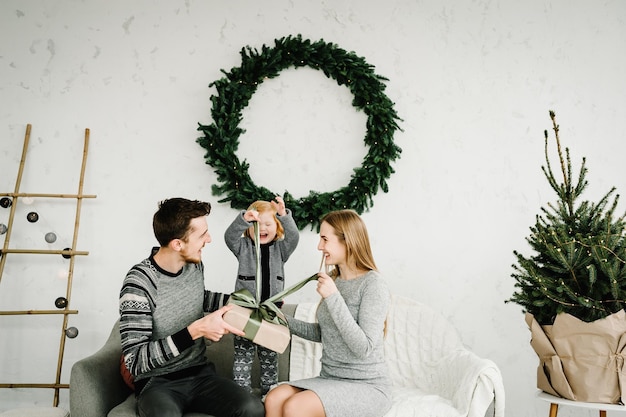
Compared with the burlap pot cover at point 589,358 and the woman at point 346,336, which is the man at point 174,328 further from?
the burlap pot cover at point 589,358

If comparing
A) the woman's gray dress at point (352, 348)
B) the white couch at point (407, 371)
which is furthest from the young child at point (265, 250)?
the woman's gray dress at point (352, 348)

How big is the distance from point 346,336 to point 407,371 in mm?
665

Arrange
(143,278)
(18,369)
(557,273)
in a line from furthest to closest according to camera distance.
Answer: (18,369)
(557,273)
(143,278)

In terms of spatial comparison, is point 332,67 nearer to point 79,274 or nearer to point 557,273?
point 557,273

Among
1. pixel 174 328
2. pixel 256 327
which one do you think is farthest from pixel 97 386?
pixel 256 327

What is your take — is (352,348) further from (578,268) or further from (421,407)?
(578,268)

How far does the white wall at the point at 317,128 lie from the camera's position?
3240 mm

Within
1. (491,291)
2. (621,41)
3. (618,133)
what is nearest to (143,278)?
(491,291)

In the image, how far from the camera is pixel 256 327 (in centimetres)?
209

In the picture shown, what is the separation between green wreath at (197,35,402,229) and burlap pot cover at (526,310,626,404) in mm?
1295

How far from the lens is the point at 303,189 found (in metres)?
3.26

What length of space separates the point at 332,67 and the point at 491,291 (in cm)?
164

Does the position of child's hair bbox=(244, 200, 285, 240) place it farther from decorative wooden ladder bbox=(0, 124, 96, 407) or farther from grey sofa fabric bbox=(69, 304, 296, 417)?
decorative wooden ladder bbox=(0, 124, 96, 407)

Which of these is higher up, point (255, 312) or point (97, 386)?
point (255, 312)
